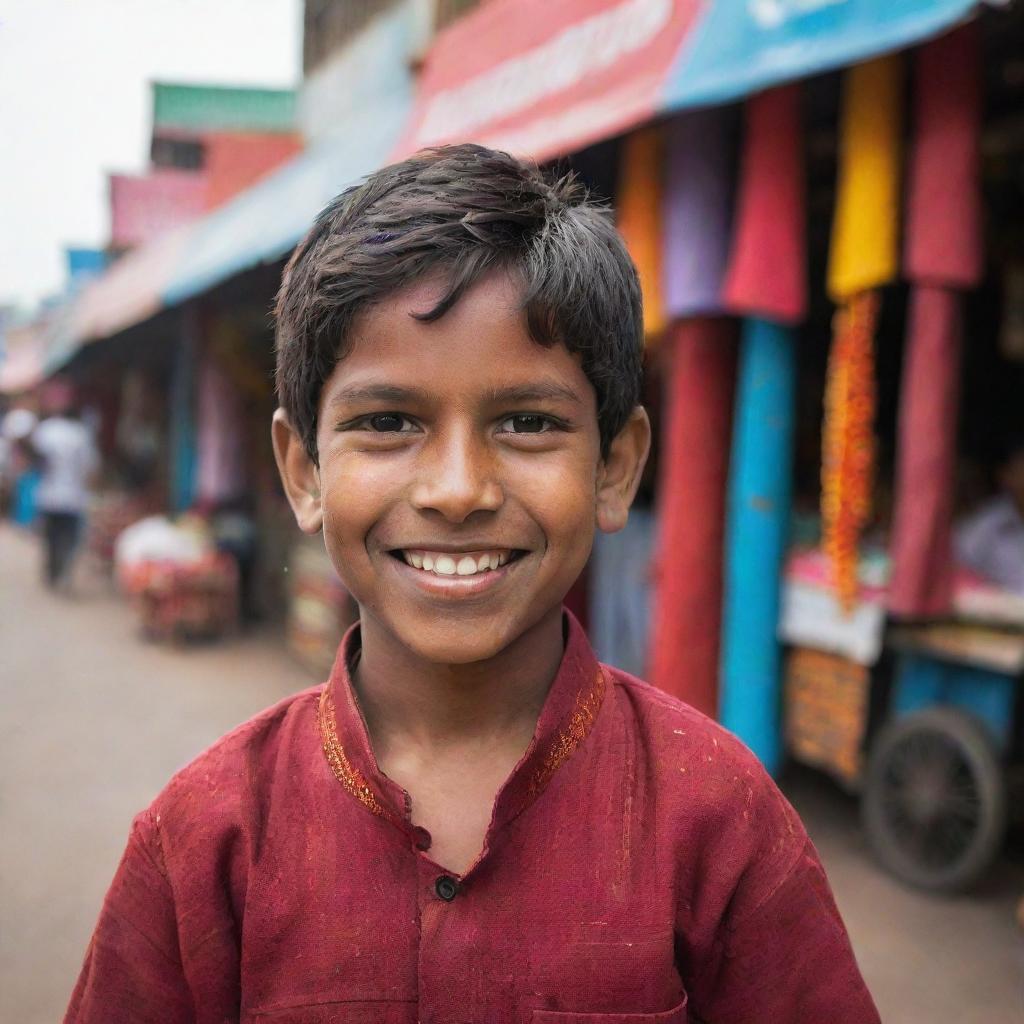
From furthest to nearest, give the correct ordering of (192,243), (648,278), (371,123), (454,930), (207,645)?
(192,243) → (207,645) → (371,123) → (648,278) → (454,930)

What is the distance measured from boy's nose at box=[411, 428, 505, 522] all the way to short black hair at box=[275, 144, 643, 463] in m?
0.15

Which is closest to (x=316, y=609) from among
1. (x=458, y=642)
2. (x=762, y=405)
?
(x=762, y=405)

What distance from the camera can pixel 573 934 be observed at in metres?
1.08

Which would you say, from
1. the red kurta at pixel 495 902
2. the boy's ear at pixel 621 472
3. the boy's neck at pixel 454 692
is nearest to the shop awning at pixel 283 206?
the boy's ear at pixel 621 472

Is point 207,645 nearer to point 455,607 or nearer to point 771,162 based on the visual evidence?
point 771,162

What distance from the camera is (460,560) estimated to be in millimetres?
1114

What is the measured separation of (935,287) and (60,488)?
8582 millimetres

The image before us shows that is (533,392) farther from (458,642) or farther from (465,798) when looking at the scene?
(465,798)

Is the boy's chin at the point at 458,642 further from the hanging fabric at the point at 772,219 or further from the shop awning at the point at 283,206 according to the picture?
the shop awning at the point at 283,206

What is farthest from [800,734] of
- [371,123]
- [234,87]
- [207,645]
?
[234,87]

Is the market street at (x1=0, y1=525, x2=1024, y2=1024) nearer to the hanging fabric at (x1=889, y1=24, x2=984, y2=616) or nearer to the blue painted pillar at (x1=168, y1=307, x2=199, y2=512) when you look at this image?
the hanging fabric at (x1=889, y1=24, x2=984, y2=616)

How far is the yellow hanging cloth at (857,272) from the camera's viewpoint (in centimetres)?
297

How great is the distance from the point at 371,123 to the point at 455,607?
5.80 meters

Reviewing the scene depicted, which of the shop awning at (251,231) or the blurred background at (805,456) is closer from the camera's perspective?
the blurred background at (805,456)
